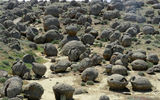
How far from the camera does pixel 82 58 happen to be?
4312 centimetres

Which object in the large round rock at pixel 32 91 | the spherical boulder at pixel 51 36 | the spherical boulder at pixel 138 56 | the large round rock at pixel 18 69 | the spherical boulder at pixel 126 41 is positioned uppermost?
the large round rock at pixel 32 91

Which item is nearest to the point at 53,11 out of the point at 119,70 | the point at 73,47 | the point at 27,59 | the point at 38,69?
the point at 73,47

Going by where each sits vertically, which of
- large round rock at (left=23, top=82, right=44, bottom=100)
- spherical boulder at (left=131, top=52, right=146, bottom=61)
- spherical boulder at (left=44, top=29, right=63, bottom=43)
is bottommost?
spherical boulder at (left=44, top=29, right=63, bottom=43)

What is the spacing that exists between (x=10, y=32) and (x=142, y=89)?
3360 centimetres

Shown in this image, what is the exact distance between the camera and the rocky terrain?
28.7 metres

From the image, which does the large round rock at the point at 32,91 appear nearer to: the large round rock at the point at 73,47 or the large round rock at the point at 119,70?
the large round rock at the point at 119,70

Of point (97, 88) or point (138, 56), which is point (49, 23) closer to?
point (138, 56)

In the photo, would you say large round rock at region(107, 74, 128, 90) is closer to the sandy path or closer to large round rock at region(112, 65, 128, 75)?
the sandy path

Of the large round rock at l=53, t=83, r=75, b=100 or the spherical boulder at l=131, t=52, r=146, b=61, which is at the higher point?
the large round rock at l=53, t=83, r=75, b=100

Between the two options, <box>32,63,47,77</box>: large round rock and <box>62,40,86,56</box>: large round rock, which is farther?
<box>62,40,86,56</box>: large round rock

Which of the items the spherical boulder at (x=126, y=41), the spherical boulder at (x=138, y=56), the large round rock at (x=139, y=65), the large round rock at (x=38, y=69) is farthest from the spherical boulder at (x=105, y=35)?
the large round rock at (x=38, y=69)

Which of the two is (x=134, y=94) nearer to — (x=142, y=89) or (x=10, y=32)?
(x=142, y=89)

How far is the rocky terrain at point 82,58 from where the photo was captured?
94.3ft

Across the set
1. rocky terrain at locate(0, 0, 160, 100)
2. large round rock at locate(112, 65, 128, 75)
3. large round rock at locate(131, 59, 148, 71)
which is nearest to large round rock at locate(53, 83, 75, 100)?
rocky terrain at locate(0, 0, 160, 100)
